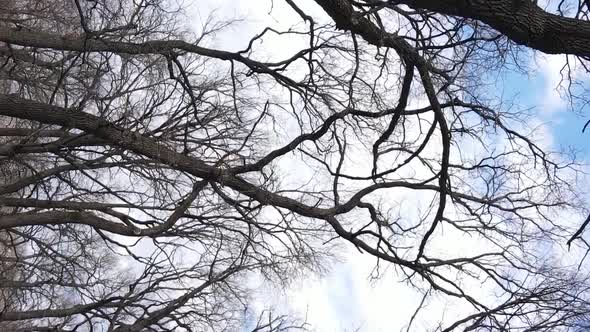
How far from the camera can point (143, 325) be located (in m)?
10.1

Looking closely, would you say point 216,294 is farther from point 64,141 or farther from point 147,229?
point 64,141

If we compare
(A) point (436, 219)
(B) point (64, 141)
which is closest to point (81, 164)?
(B) point (64, 141)

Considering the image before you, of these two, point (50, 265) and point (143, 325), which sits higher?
point (50, 265)

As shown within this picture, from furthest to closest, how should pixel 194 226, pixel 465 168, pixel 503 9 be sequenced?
pixel 194 226
pixel 465 168
pixel 503 9

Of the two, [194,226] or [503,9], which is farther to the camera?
[194,226]

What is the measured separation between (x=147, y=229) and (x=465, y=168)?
4.26m

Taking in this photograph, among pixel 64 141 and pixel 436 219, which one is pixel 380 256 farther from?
pixel 64 141

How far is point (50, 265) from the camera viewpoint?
1193cm

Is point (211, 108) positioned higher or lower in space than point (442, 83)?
higher

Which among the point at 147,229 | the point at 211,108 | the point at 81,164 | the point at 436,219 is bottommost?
the point at 436,219

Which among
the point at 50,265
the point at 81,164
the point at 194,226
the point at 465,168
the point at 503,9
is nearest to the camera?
the point at 503,9

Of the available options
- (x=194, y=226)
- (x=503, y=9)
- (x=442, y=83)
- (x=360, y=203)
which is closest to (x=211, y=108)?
(x=194, y=226)

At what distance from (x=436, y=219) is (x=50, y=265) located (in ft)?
23.1

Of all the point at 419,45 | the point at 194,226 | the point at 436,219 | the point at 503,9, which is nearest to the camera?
the point at 503,9
